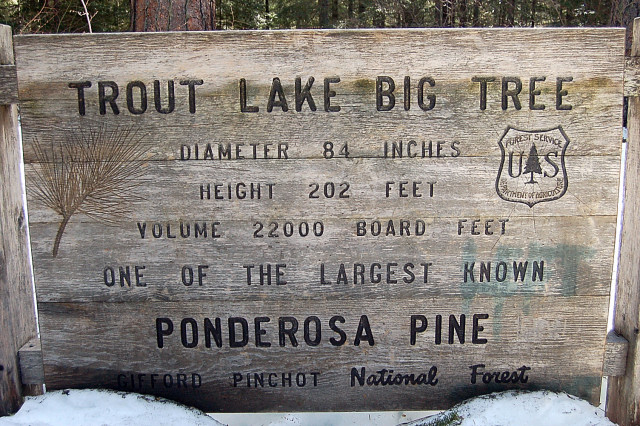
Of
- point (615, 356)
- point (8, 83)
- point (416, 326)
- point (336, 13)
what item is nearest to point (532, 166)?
point (416, 326)

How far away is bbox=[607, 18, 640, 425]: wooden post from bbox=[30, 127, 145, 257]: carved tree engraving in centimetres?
209

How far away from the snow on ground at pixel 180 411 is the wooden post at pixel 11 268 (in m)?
0.12

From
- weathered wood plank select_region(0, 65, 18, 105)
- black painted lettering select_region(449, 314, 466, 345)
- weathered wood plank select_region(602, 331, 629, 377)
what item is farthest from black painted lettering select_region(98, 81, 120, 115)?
weathered wood plank select_region(602, 331, 629, 377)

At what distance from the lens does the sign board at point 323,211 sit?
2.11 metres

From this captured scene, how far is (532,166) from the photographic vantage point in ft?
7.13

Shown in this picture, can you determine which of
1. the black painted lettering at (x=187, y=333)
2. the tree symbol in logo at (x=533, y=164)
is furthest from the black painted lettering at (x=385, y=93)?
the black painted lettering at (x=187, y=333)

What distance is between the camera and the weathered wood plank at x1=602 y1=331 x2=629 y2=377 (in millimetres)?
2342

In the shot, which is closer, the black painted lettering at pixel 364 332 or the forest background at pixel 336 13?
the black painted lettering at pixel 364 332

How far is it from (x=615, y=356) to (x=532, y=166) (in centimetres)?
98

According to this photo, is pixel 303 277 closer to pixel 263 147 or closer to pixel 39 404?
pixel 263 147

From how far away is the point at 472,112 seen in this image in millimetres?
2143

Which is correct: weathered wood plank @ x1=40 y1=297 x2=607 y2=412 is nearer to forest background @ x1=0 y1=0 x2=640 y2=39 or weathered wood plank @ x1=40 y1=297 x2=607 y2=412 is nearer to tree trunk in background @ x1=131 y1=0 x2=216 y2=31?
tree trunk in background @ x1=131 y1=0 x2=216 y2=31

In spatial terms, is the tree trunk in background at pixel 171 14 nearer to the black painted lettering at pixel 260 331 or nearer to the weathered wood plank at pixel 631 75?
the black painted lettering at pixel 260 331

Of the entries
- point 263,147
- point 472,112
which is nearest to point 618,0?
point 472,112
